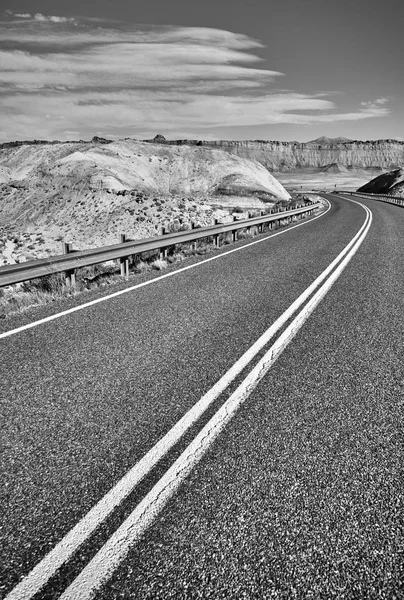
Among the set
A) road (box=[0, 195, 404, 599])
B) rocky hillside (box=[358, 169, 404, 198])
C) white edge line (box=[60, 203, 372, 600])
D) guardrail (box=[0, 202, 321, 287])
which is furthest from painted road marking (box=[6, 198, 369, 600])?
rocky hillside (box=[358, 169, 404, 198])

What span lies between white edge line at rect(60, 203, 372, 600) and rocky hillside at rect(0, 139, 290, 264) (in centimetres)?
1717

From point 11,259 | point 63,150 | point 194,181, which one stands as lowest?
point 11,259

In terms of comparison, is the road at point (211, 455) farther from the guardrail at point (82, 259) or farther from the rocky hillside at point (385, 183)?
the rocky hillside at point (385, 183)

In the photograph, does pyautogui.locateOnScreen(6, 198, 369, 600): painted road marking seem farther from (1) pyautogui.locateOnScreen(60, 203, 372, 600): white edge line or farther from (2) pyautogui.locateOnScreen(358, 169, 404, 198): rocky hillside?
(2) pyautogui.locateOnScreen(358, 169, 404, 198): rocky hillside

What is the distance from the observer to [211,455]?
10.2ft

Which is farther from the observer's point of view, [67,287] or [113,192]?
[113,192]

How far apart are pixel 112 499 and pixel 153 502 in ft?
0.84

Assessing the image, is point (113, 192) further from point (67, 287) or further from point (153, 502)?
point (153, 502)

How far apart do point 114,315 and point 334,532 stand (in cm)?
477

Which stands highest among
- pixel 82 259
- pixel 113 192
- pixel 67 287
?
pixel 113 192

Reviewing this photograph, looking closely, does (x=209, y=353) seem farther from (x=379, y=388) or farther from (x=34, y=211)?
(x=34, y=211)

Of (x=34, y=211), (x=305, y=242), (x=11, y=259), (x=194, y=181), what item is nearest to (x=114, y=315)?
(x=305, y=242)

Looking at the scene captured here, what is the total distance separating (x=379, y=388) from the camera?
4168mm

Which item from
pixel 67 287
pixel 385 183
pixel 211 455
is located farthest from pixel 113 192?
pixel 385 183
